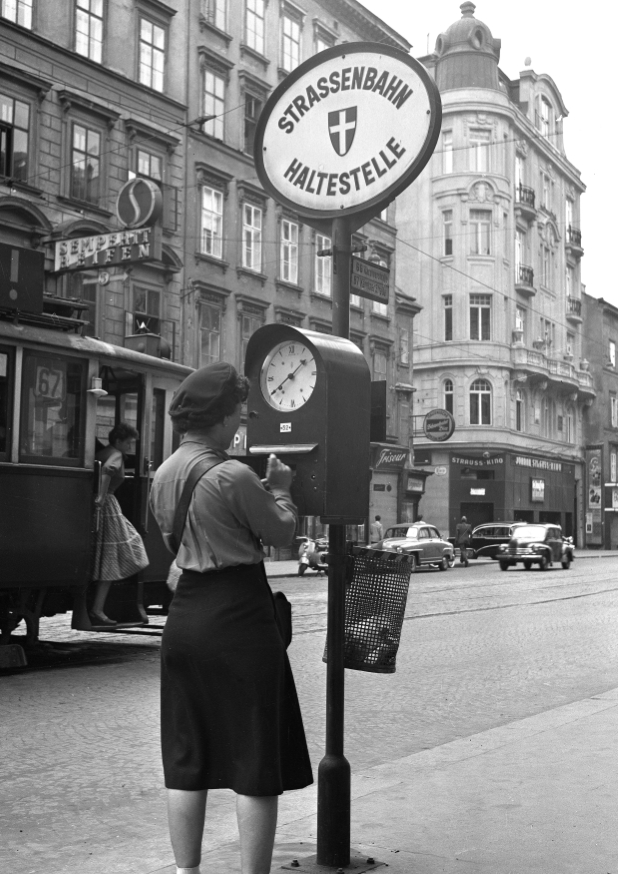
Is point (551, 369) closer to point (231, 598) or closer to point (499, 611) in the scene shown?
point (499, 611)

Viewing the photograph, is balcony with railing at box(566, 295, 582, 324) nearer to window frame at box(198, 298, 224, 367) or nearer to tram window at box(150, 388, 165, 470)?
window frame at box(198, 298, 224, 367)

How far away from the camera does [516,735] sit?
22.8 ft

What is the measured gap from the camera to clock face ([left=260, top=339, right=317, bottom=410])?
13.9ft

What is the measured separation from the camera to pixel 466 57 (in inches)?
2151

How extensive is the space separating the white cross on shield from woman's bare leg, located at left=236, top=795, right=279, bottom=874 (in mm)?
2629

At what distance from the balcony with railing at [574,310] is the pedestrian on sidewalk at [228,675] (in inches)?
2417

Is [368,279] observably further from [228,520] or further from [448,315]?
[448,315]

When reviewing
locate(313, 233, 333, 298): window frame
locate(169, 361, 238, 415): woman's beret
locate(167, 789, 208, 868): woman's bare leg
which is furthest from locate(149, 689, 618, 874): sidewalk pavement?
locate(313, 233, 333, 298): window frame

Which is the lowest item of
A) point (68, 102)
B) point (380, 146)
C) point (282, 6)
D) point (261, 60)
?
point (380, 146)

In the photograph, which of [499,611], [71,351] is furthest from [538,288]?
[71,351]

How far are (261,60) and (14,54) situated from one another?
37.9 ft

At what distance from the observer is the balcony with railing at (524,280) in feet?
182

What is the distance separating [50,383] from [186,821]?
23.3 ft

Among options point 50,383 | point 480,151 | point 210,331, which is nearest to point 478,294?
point 480,151
